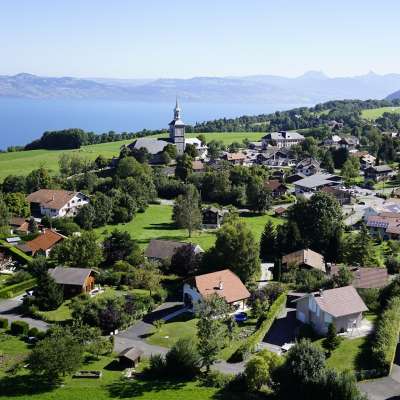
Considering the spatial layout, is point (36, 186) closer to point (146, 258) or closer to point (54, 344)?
point (146, 258)

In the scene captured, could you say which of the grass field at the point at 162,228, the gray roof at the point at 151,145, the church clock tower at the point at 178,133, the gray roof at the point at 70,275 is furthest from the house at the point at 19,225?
the church clock tower at the point at 178,133


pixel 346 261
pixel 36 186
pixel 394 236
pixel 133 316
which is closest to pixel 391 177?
pixel 394 236

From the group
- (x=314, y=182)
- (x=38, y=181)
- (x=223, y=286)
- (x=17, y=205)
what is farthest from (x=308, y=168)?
(x=223, y=286)

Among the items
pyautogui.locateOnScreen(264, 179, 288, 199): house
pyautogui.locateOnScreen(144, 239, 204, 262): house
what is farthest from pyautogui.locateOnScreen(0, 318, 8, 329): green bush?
pyautogui.locateOnScreen(264, 179, 288, 199): house

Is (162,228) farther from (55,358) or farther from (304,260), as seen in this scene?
(55,358)

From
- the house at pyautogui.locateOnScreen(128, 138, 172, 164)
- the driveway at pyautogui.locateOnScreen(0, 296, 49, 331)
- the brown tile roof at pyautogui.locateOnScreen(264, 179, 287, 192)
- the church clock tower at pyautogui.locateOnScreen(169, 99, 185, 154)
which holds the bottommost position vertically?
the driveway at pyautogui.locateOnScreen(0, 296, 49, 331)

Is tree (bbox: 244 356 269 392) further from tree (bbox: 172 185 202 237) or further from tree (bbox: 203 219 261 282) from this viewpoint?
tree (bbox: 172 185 202 237)
